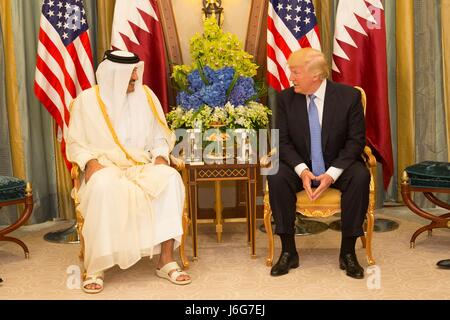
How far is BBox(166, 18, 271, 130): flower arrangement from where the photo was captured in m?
4.72

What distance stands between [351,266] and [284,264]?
44 cm

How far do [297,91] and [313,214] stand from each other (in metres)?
0.87

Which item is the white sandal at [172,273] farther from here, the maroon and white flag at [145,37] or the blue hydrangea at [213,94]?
the maroon and white flag at [145,37]

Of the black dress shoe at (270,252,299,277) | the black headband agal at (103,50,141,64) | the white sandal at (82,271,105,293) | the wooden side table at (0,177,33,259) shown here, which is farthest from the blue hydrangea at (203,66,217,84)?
the white sandal at (82,271,105,293)

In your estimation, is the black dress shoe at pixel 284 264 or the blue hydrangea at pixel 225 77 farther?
the blue hydrangea at pixel 225 77

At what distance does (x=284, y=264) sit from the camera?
4.19 meters

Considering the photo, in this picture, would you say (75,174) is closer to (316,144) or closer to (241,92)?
(241,92)

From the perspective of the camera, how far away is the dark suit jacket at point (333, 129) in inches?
170

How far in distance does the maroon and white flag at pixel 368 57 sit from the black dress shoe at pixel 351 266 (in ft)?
5.10

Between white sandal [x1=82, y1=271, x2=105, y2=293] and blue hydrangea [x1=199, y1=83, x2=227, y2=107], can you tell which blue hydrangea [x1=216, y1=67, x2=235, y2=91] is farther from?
white sandal [x1=82, y1=271, x2=105, y2=293]

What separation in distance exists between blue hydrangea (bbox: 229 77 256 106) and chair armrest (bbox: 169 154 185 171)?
0.69m

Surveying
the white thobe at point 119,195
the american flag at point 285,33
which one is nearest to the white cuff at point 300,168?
the white thobe at point 119,195

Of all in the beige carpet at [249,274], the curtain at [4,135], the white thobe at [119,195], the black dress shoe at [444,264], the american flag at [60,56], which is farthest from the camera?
the curtain at [4,135]

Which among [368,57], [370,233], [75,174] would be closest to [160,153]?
[75,174]
